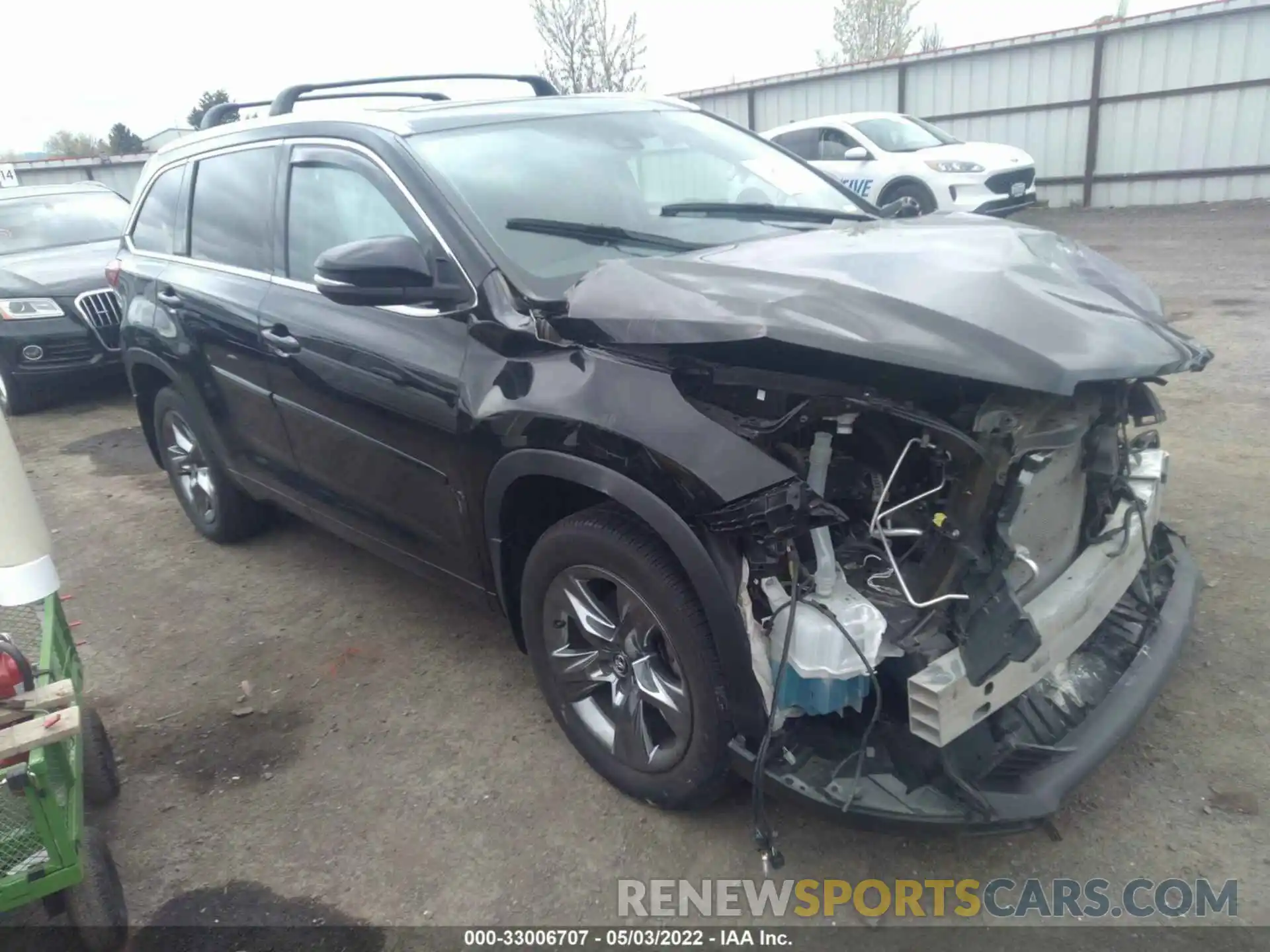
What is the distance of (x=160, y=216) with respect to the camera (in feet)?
15.1

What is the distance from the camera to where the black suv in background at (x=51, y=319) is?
769 cm

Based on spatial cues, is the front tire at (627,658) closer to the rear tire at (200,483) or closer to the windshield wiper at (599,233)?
the windshield wiper at (599,233)

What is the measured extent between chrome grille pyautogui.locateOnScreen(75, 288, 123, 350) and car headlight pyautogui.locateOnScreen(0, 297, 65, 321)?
0.17 m

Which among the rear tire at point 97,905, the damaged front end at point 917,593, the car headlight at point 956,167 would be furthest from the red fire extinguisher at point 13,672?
the car headlight at point 956,167

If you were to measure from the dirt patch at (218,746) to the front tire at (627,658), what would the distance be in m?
1.03

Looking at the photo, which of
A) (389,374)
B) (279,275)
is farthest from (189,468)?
(389,374)

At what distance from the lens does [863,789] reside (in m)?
2.16

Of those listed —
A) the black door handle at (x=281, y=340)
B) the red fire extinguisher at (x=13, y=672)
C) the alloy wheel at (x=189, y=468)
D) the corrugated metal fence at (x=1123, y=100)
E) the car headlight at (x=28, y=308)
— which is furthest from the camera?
the corrugated metal fence at (x=1123, y=100)

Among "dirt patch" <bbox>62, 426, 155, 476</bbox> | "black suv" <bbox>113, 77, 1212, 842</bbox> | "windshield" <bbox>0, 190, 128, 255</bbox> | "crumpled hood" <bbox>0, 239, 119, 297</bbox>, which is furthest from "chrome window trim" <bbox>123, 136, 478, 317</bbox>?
"windshield" <bbox>0, 190, 128, 255</bbox>

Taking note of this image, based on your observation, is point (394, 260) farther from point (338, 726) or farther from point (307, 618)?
point (307, 618)

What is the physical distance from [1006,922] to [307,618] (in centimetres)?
299

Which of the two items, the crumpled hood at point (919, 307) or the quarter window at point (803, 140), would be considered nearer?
the crumpled hood at point (919, 307)

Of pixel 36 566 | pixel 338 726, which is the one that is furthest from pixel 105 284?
pixel 36 566

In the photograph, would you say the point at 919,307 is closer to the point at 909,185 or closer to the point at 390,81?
the point at 390,81
